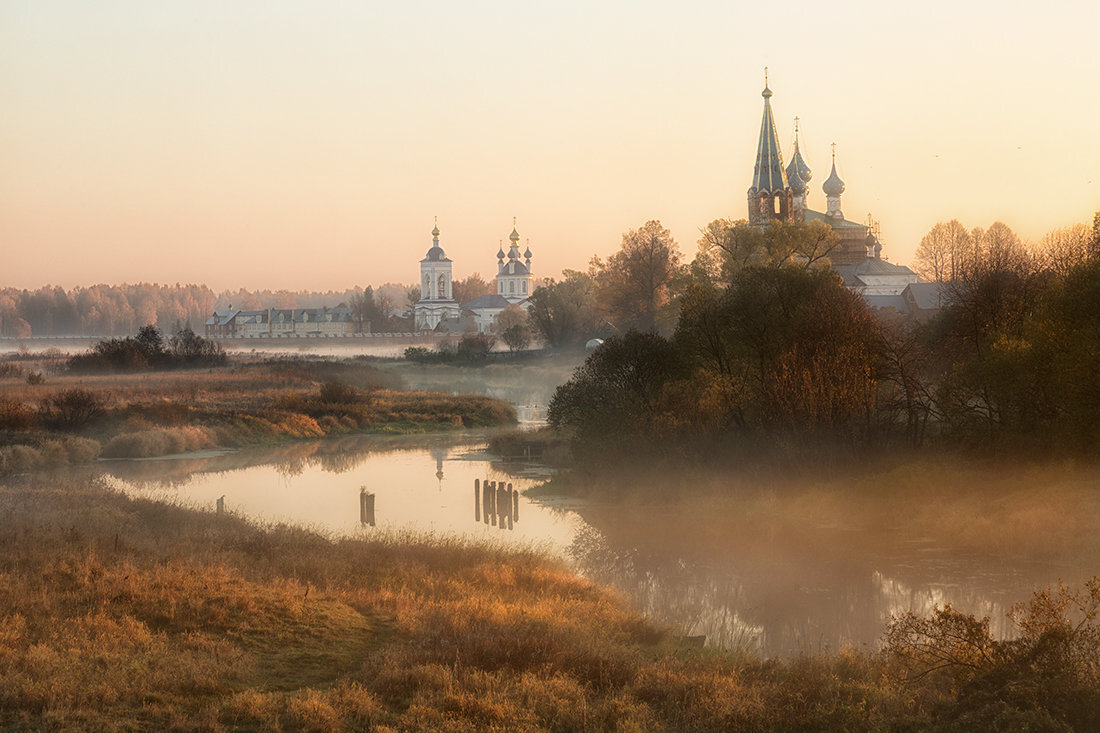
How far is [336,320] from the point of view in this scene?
181 m

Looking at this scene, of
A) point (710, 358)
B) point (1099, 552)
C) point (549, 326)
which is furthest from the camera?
point (549, 326)

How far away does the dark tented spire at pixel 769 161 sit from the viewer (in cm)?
8175

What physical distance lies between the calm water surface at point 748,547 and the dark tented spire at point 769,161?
52389 mm

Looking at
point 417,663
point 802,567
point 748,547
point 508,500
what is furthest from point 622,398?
point 417,663

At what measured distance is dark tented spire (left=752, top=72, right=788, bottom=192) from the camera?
81.8 metres

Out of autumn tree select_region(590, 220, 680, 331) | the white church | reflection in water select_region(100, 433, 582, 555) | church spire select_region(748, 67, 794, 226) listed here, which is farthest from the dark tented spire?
the white church

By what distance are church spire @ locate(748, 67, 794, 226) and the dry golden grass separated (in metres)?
67.6

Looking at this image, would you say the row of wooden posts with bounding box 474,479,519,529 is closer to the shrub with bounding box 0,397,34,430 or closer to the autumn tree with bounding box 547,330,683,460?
the autumn tree with bounding box 547,330,683,460

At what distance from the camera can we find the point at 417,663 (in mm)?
12109

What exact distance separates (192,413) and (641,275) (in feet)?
127

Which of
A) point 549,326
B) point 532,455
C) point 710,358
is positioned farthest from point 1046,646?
point 549,326

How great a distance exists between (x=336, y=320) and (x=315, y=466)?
14469cm

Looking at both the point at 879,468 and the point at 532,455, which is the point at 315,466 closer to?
the point at 532,455

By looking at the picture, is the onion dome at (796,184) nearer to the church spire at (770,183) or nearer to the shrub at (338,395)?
the church spire at (770,183)
